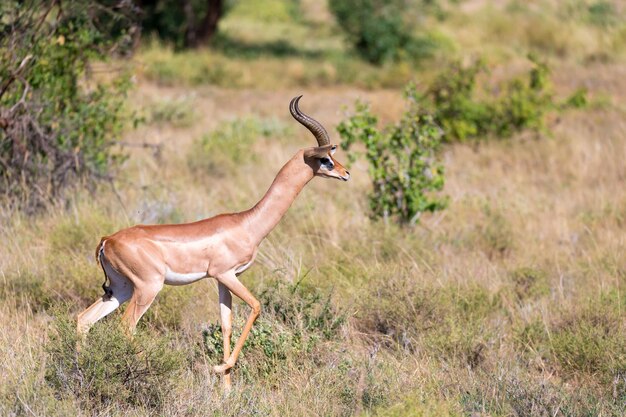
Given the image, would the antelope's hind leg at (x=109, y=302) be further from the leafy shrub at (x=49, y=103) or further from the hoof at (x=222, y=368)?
the leafy shrub at (x=49, y=103)

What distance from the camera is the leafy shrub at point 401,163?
898 centimetres

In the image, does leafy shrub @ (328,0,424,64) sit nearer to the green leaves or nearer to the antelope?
the green leaves

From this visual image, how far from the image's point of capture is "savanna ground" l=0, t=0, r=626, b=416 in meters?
5.11

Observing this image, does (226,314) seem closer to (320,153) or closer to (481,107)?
(320,153)

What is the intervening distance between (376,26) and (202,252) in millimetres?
17408

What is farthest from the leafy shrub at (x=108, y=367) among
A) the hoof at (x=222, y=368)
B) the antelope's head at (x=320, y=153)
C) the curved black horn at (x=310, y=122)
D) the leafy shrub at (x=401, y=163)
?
the leafy shrub at (x=401, y=163)

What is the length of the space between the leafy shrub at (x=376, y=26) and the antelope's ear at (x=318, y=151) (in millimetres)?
16517

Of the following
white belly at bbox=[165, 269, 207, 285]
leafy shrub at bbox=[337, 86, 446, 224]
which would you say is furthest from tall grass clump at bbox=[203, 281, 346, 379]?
leafy shrub at bbox=[337, 86, 446, 224]

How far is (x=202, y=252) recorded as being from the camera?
5.09m

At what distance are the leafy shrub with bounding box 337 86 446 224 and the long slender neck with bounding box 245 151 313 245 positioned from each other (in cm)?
354

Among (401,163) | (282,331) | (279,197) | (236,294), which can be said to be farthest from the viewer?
(401,163)

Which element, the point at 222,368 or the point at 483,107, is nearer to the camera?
the point at 222,368

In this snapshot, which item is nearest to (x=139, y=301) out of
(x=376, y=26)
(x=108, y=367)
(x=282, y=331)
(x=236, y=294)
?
(x=108, y=367)

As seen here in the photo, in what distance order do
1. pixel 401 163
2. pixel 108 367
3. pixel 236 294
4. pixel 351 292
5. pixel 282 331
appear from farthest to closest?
pixel 401 163
pixel 351 292
pixel 282 331
pixel 236 294
pixel 108 367
